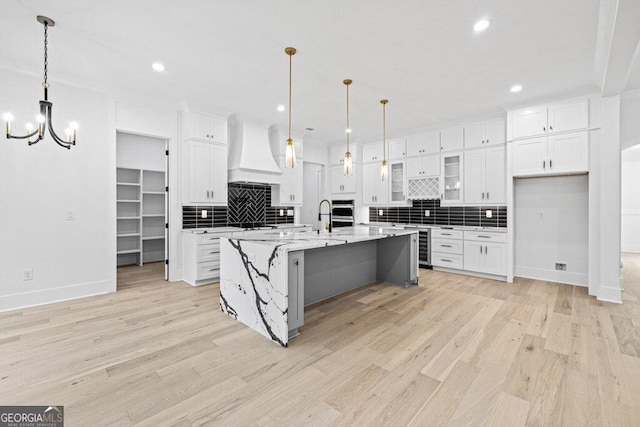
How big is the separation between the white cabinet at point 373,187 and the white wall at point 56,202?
4.89m

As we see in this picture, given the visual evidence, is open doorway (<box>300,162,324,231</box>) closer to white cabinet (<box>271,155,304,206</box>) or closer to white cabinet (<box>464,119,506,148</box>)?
white cabinet (<box>271,155,304,206</box>)

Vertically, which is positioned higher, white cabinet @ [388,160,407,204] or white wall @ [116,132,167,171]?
white wall @ [116,132,167,171]

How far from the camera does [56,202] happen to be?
12.2 feet

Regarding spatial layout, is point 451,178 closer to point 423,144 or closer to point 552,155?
point 423,144

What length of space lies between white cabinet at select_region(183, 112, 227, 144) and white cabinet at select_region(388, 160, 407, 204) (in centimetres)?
358

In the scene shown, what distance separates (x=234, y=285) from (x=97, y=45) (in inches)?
113

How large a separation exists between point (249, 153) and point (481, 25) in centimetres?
394

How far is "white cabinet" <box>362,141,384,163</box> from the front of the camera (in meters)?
6.62

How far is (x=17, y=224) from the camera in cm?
343

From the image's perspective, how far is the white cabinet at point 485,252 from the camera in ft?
15.5

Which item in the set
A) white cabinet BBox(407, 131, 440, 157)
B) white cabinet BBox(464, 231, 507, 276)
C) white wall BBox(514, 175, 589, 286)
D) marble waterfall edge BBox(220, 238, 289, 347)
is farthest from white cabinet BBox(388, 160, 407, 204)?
marble waterfall edge BBox(220, 238, 289, 347)

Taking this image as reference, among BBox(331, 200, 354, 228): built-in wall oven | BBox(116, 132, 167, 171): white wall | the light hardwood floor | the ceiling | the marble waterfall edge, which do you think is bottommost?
the light hardwood floor

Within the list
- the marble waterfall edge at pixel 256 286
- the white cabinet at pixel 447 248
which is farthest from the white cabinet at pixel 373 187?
the marble waterfall edge at pixel 256 286

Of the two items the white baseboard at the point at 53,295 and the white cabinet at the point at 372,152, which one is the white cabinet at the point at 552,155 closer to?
the white cabinet at the point at 372,152
